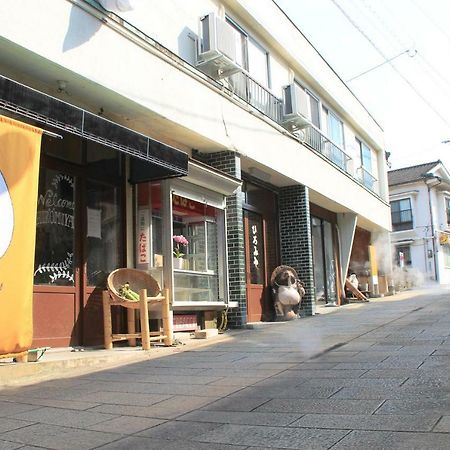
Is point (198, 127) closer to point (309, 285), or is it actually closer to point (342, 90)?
point (309, 285)

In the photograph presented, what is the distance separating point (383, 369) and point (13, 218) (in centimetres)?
427

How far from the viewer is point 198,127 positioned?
9.89m

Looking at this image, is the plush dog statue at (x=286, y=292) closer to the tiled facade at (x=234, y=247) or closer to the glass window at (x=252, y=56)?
the tiled facade at (x=234, y=247)

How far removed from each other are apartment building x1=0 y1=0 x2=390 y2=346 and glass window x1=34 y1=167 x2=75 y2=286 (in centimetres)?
2

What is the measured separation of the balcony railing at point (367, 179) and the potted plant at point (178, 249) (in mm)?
11967

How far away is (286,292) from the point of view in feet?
42.4

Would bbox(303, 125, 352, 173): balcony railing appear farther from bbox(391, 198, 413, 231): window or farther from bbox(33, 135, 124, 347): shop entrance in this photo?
bbox(391, 198, 413, 231): window

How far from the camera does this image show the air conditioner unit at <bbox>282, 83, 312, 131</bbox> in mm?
13500

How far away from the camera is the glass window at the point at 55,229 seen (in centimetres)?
777

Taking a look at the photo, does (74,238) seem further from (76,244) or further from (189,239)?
(189,239)

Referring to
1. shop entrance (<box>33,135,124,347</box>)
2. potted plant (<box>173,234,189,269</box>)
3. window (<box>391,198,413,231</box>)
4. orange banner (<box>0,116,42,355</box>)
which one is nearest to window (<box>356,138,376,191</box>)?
potted plant (<box>173,234,189,269</box>)

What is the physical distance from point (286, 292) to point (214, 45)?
588cm

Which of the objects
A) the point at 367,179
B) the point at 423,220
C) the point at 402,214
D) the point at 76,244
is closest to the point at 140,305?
the point at 76,244

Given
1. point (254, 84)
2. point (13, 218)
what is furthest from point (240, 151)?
point (13, 218)
